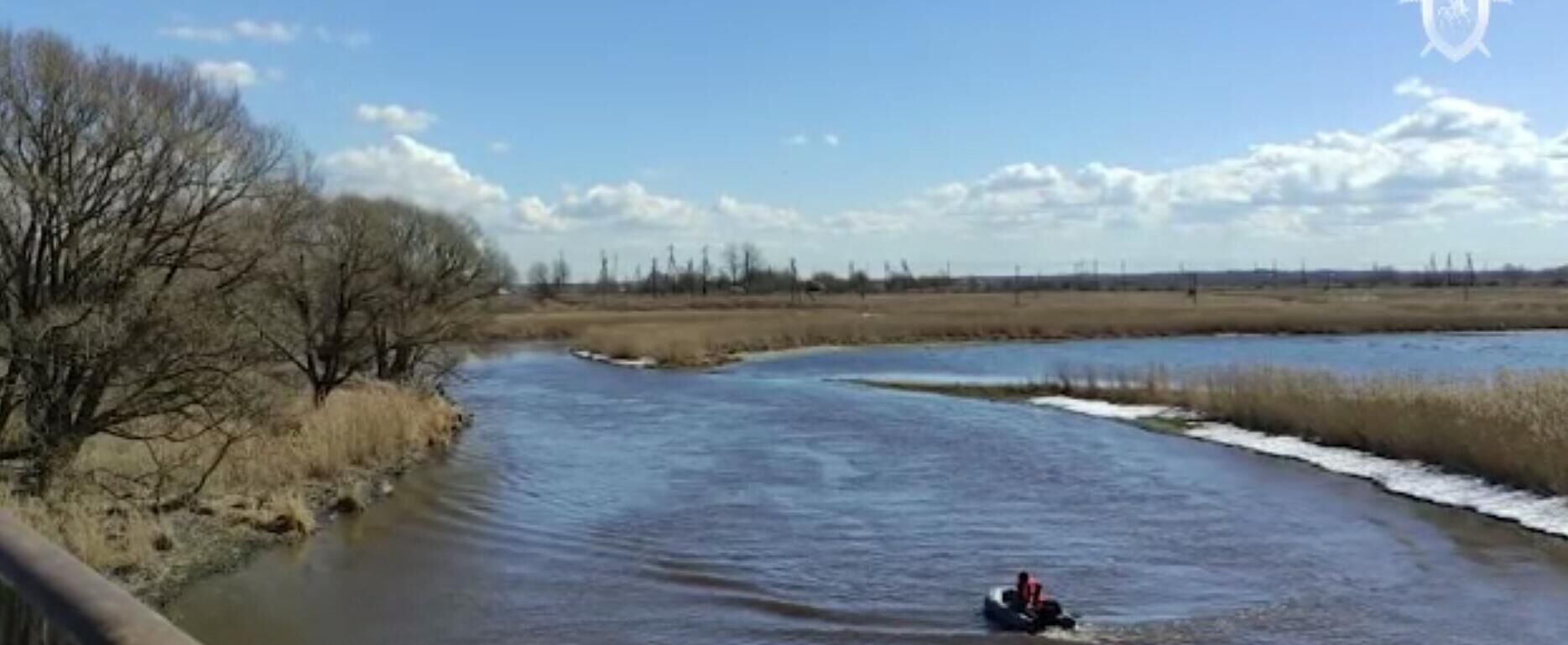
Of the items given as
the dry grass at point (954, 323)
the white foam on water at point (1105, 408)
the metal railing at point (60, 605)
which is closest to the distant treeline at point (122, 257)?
the metal railing at point (60, 605)

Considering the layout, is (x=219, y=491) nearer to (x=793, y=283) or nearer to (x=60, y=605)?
(x=60, y=605)

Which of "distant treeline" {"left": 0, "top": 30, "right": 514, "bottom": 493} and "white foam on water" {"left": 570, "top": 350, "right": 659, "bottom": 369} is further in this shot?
"white foam on water" {"left": 570, "top": 350, "right": 659, "bottom": 369}

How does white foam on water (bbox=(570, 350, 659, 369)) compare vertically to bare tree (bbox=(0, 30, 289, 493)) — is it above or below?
below

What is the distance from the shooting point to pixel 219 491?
21672mm

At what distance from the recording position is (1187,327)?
82.2 m

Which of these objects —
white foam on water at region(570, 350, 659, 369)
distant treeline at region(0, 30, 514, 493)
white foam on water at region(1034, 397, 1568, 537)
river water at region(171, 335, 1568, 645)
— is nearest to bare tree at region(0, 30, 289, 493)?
distant treeline at region(0, 30, 514, 493)

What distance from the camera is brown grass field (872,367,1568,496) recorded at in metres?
23.5

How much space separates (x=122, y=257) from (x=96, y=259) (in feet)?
1.27

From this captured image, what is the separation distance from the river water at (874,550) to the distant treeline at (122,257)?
3.08m

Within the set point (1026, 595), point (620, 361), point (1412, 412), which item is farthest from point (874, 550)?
point (620, 361)

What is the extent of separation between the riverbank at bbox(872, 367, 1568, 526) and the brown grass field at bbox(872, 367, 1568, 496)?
29mm

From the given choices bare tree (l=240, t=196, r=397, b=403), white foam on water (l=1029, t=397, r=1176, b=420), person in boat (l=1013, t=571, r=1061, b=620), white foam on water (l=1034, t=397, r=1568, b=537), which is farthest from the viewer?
white foam on water (l=1029, t=397, r=1176, b=420)

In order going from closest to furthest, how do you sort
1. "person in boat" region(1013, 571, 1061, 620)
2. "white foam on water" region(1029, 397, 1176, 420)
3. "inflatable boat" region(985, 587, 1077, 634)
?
"inflatable boat" region(985, 587, 1077, 634), "person in boat" region(1013, 571, 1061, 620), "white foam on water" region(1029, 397, 1176, 420)

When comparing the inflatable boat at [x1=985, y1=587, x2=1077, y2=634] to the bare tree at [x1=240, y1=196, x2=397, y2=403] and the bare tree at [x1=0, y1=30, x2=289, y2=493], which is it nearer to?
the bare tree at [x1=0, y1=30, x2=289, y2=493]
